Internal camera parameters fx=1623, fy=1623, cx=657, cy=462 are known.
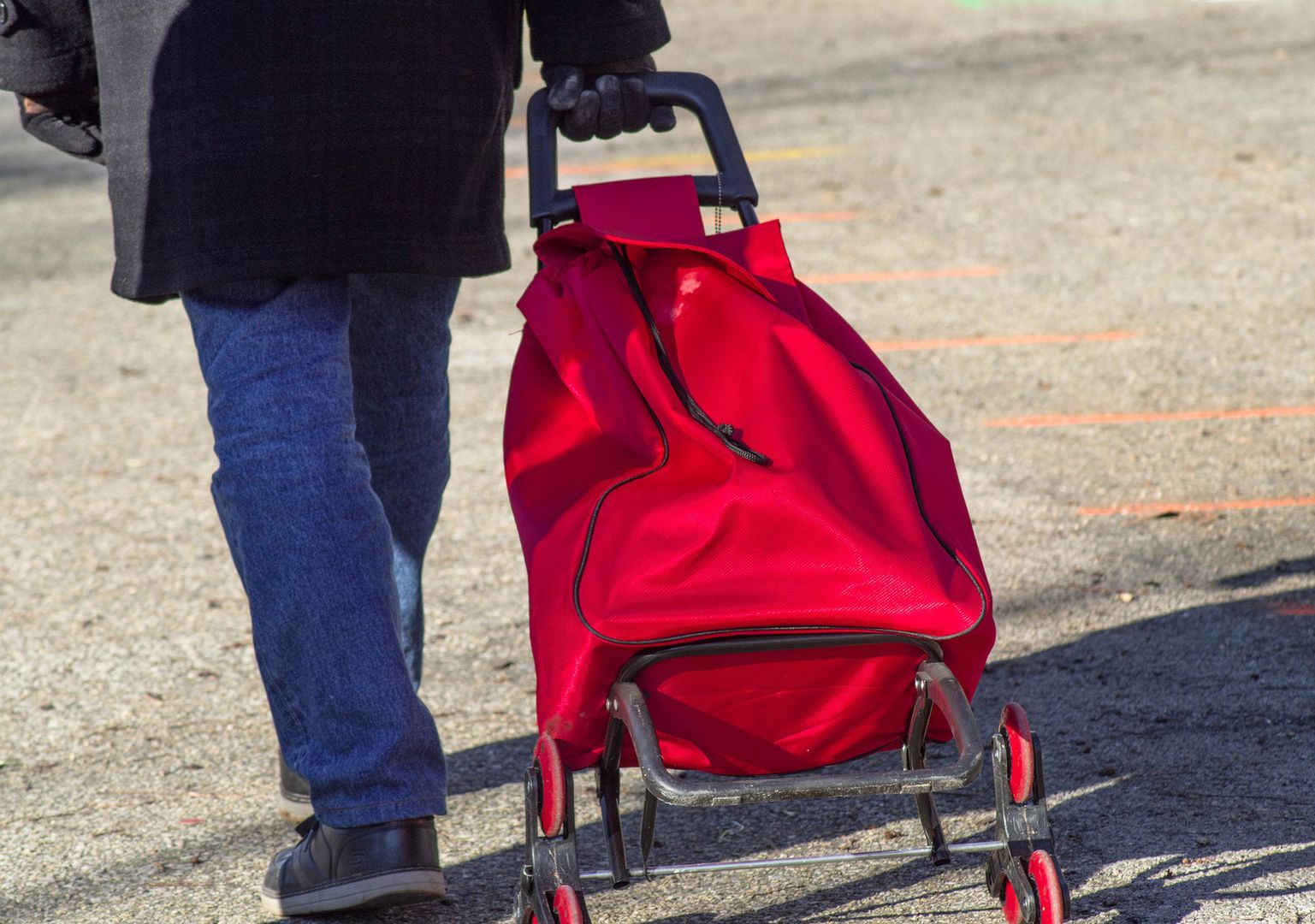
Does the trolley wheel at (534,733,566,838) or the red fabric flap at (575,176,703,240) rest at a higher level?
the red fabric flap at (575,176,703,240)

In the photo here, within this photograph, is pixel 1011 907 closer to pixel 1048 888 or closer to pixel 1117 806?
pixel 1048 888

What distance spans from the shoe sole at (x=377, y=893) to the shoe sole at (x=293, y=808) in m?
0.42

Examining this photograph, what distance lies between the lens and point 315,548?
2.36m

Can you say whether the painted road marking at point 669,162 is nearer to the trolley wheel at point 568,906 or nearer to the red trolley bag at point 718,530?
the red trolley bag at point 718,530

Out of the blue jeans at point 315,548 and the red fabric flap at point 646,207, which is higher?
the red fabric flap at point 646,207

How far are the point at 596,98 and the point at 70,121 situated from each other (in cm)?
90

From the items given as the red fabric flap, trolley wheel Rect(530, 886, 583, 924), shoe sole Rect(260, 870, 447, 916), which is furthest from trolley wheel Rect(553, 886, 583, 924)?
the red fabric flap

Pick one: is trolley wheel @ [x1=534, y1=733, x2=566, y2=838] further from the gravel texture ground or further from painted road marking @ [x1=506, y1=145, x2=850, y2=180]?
painted road marking @ [x1=506, y1=145, x2=850, y2=180]

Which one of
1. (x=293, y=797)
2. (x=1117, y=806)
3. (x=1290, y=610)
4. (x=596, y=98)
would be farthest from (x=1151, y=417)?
(x=293, y=797)

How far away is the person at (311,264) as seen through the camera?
92.1 inches

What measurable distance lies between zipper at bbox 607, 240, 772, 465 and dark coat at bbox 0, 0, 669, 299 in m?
0.34

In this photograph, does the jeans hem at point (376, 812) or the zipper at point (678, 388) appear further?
the jeans hem at point (376, 812)

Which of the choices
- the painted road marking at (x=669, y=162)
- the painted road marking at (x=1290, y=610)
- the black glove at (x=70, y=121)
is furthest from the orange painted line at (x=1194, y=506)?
the painted road marking at (x=669, y=162)

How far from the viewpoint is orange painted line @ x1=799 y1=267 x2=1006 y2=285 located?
6.73 m
